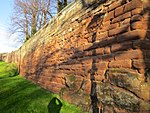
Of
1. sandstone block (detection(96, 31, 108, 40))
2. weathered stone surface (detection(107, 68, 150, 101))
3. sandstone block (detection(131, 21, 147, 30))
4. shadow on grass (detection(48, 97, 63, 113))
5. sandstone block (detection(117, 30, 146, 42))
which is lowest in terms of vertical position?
shadow on grass (detection(48, 97, 63, 113))

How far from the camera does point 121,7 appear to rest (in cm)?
344

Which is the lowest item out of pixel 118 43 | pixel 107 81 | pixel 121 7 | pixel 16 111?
pixel 16 111

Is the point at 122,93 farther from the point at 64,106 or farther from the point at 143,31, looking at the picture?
the point at 64,106

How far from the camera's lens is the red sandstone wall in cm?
296

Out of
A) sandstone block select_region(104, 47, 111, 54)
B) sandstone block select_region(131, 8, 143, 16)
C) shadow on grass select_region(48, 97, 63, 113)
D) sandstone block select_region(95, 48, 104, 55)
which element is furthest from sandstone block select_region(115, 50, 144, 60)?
shadow on grass select_region(48, 97, 63, 113)

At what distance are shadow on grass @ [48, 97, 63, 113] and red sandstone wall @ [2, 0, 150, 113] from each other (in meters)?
0.22

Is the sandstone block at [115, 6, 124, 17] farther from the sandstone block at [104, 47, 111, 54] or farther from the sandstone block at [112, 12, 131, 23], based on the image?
the sandstone block at [104, 47, 111, 54]

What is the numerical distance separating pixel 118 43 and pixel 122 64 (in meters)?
0.35

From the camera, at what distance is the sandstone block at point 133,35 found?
3010mm

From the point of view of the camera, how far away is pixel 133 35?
3.08m

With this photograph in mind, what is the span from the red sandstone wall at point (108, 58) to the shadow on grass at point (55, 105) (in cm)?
22

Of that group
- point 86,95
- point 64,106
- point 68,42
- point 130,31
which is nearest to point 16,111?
point 64,106

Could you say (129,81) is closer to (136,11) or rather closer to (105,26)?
(136,11)

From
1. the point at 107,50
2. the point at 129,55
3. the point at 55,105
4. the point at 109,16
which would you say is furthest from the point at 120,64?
the point at 55,105
